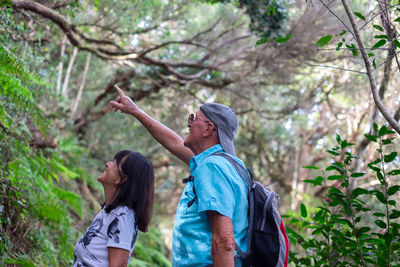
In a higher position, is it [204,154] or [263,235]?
[204,154]

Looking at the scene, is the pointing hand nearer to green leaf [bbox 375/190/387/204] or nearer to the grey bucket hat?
the grey bucket hat

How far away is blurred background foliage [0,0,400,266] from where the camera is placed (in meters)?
4.35

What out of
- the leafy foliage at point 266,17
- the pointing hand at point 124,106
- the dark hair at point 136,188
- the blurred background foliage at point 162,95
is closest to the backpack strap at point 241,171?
the dark hair at point 136,188

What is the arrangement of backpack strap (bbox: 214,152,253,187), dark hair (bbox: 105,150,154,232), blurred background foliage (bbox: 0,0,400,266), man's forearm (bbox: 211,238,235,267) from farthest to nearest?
blurred background foliage (bbox: 0,0,400,266) < dark hair (bbox: 105,150,154,232) < backpack strap (bbox: 214,152,253,187) < man's forearm (bbox: 211,238,235,267)

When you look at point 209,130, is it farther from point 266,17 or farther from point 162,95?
point 162,95

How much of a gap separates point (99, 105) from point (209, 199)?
10.3 m

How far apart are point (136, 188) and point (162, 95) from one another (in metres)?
9.57

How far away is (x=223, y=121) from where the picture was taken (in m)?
2.76

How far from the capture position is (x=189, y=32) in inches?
549

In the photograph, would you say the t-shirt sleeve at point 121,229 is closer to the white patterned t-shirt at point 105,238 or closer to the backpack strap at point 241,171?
the white patterned t-shirt at point 105,238

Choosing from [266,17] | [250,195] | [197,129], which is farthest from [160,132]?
[266,17]

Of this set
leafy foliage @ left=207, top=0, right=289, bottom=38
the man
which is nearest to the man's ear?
the man

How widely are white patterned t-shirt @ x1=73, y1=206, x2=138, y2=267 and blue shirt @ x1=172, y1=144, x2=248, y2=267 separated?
32 cm

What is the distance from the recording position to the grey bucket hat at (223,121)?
2734 millimetres
